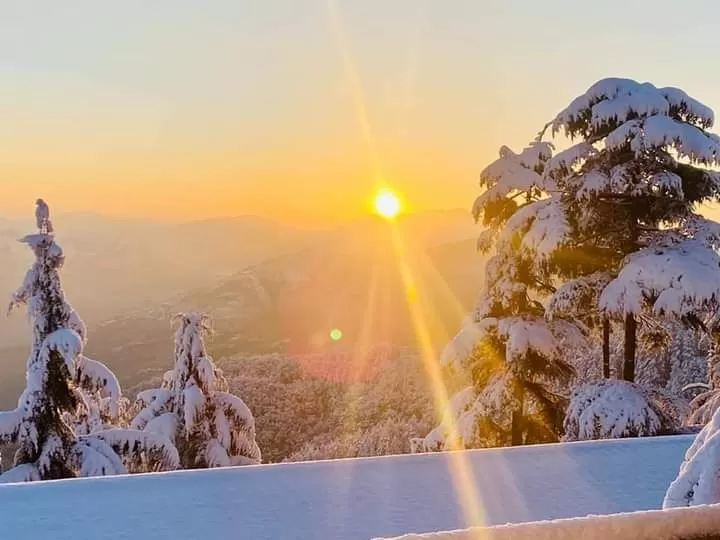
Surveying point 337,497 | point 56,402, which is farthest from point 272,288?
point 337,497

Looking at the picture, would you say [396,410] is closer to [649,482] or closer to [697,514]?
[649,482]

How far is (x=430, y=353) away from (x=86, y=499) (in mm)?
7993

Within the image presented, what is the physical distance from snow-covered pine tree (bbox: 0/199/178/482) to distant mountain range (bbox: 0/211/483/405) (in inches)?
982

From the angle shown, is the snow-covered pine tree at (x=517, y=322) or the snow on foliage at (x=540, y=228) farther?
the snow-covered pine tree at (x=517, y=322)

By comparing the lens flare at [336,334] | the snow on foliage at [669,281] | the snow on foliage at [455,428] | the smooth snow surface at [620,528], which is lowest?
the smooth snow surface at [620,528]

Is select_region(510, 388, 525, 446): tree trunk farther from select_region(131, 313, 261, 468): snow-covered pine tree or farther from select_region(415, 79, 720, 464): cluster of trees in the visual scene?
select_region(131, 313, 261, 468): snow-covered pine tree

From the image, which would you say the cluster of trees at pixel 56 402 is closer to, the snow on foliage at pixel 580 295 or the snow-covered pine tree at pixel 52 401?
the snow-covered pine tree at pixel 52 401

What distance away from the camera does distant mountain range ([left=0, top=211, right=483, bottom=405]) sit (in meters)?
72.6

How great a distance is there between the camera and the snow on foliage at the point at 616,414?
9133 millimetres

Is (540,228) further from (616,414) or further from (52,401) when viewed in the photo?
(52,401)

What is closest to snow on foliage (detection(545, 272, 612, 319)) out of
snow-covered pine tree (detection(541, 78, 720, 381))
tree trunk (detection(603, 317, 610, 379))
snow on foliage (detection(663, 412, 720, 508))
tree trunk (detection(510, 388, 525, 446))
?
snow-covered pine tree (detection(541, 78, 720, 381))

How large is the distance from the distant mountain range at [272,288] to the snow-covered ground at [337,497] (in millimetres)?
27630

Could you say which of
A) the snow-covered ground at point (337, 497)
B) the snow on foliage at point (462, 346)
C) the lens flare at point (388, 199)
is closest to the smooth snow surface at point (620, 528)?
the snow-covered ground at point (337, 497)

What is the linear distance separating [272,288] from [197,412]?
9329 cm
